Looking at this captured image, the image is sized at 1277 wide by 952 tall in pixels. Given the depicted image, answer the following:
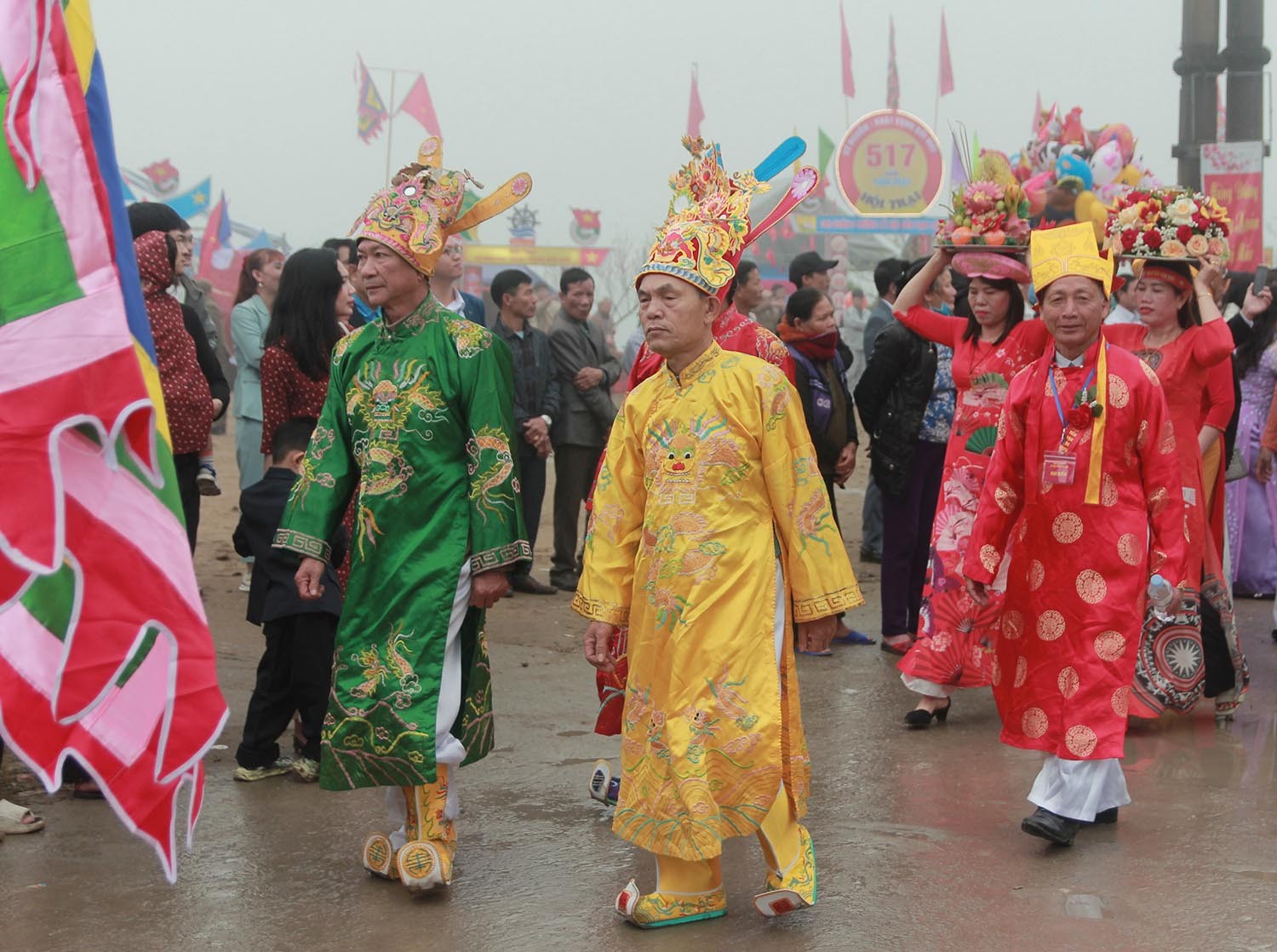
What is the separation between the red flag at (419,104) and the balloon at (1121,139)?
23738 millimetres

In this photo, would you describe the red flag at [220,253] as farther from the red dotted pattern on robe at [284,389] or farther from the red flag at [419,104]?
the red dotted pattern on robe at [284,389]

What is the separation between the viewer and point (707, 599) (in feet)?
13.7

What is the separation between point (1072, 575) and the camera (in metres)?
4.98

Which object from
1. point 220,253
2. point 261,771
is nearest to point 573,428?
point 261,771

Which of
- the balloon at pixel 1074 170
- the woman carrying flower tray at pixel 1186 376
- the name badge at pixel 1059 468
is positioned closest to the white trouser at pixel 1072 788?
the name badge at pixel 1059 468

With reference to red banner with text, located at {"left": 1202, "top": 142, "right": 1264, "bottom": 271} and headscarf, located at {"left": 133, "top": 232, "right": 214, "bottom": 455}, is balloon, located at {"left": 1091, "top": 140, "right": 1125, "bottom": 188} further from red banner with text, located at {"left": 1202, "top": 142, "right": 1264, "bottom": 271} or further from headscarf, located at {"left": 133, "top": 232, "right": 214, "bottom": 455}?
red banner with text, located at {"left": 1202, "top": 142, "right": 1264, "bottom": 271}

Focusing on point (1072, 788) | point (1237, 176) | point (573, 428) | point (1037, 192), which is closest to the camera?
point (1072, 788)

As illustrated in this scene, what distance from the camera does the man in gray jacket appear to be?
988cm

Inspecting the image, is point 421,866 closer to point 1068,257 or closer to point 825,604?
point 825,604

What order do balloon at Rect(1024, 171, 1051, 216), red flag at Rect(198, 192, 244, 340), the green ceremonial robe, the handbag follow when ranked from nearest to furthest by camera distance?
1. the green ceremonial robe
2. balloon at Rect(1024, 171, 1051, 216)
3. the handbag
4. red flag at Rect(198, 192, 244, 340)

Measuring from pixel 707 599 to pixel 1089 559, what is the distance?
149cm

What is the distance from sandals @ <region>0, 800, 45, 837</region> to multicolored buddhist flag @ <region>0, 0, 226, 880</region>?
2.33m

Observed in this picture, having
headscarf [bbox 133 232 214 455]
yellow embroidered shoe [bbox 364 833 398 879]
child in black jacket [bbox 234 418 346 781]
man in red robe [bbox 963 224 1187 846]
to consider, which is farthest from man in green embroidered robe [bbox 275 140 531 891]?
man in red robe [bbox 963 224 1187 846]

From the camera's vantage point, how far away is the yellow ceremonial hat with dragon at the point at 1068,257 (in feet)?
16.6
